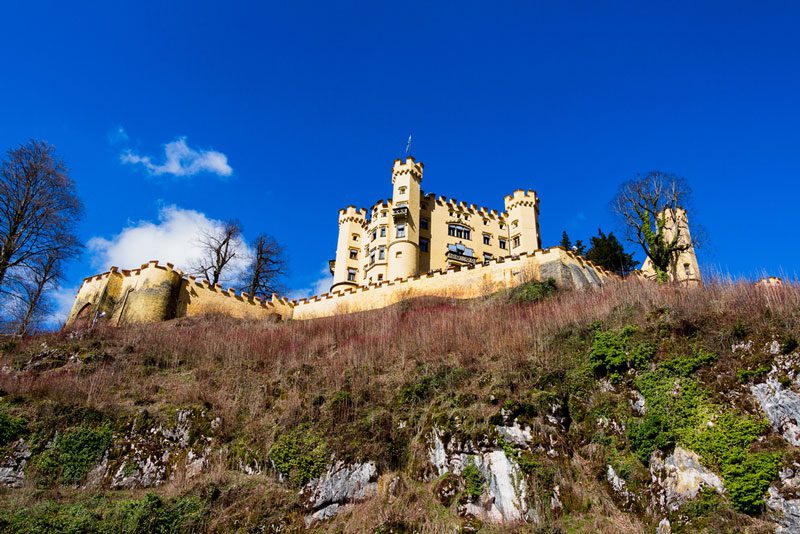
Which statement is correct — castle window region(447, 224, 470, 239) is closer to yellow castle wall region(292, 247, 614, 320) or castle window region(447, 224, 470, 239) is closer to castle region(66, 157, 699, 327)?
castle region(66, 157, 699, 327)

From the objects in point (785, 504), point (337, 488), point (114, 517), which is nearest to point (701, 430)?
point (785, 504)

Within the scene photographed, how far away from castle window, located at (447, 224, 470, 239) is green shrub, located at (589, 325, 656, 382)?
39.9 m

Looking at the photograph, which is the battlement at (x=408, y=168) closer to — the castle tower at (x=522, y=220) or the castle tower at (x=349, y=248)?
the castle tower at (x=349, y=248)

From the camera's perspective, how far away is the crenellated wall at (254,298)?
3133cm

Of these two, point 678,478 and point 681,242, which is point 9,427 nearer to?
point 678,478

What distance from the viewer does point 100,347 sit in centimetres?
2133

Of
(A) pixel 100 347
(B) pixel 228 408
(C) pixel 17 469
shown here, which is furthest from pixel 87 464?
(A) pixel 100 347

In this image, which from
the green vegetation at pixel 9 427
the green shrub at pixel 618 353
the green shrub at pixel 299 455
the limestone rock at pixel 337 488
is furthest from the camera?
the green vegetation at pixel 9 427

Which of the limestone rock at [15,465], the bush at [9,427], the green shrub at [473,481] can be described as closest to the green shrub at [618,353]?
the green shrub at [473,481]

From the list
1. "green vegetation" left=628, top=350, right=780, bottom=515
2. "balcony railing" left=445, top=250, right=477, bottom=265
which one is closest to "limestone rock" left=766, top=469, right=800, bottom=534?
"green vegetation" left=628, top=350, right=780, bottom=515

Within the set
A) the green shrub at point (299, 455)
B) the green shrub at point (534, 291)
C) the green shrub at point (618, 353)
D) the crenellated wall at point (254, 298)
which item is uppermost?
the crenellated wall at point (254, 298)

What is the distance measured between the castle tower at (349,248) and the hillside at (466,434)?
36112 millimetres

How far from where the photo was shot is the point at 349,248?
55.3m

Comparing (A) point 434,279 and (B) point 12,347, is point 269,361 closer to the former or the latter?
(B) point 12,347
